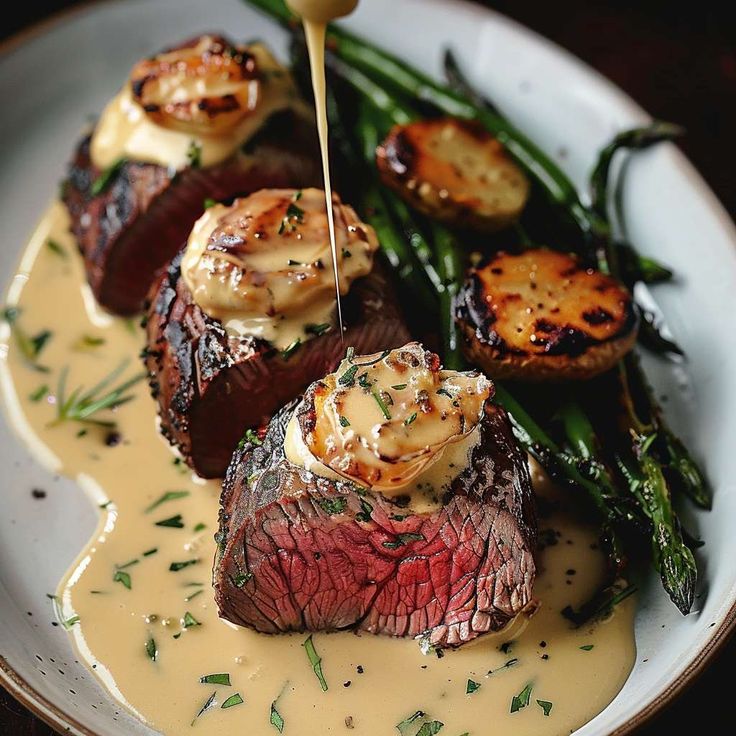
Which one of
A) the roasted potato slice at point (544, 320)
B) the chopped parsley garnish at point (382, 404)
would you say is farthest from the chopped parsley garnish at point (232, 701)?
the roasted potato slice at point (544, 320)

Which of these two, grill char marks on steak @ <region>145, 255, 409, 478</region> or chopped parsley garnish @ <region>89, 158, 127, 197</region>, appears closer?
grill char marks on steak @ <region>145, 255, 409, 478</region>

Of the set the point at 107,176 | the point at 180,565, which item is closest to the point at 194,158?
the point at 107,176

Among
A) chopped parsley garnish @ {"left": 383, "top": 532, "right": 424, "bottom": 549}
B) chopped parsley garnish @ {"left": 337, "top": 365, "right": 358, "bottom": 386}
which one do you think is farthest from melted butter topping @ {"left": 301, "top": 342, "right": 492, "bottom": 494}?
chopped parsley garnish @ {"left": 383, "top": 532, "right": 424, "bottom": 549}

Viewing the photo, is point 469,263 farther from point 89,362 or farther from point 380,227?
point 89,362

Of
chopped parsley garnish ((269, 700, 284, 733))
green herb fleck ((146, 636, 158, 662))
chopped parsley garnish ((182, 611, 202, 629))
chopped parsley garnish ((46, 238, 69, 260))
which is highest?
A: chopped parsley garnish ((46, 238, 69, 260))

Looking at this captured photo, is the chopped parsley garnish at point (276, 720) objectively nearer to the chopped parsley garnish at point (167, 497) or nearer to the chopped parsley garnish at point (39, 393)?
Result: the chopped parsley garnish at point (167, 497)

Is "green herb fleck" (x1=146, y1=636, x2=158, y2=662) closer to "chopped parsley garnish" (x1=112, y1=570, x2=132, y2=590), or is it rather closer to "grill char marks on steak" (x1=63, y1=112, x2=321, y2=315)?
"chopped parsley garnish" (x1=112, y1=570, x2=132, y2=590)
